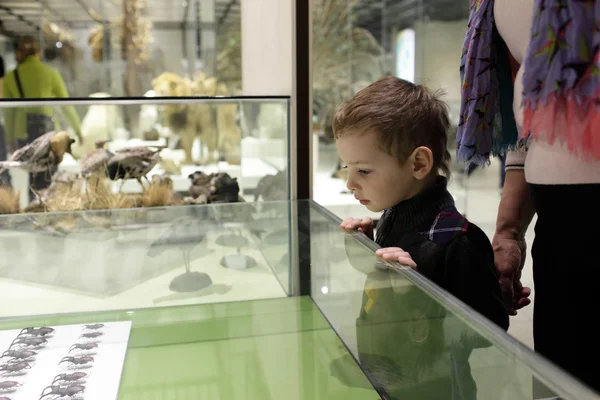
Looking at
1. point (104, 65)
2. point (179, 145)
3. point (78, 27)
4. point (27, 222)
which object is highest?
point (78, 27)

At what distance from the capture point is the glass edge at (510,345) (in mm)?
416

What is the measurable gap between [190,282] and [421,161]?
0.66m

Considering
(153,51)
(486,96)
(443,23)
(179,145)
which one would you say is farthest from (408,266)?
(153,51)

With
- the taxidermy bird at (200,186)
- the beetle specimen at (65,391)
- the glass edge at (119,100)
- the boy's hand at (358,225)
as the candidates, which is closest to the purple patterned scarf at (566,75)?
the boy's hand at (358,225)

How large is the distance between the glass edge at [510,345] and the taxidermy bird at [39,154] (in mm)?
1573

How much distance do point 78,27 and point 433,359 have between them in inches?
169

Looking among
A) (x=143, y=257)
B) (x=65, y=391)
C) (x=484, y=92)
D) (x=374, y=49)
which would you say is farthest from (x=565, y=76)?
(x=374, y=49)

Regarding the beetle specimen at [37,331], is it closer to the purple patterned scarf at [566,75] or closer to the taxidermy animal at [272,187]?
the purple patterned scarf at [566,75]

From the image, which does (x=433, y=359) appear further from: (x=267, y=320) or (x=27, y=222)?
(x=27, y=222)

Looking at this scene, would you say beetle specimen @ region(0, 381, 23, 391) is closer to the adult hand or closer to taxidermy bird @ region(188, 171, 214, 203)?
the adult hand

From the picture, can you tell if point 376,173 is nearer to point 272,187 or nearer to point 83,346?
point 83,346

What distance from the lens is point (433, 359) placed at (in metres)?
0.65

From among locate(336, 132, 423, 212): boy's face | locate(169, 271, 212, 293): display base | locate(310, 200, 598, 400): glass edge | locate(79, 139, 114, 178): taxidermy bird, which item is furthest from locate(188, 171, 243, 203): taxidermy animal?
locate(310, 200, 598, 400): glass edge

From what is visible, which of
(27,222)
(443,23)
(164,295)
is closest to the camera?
(164,295)
